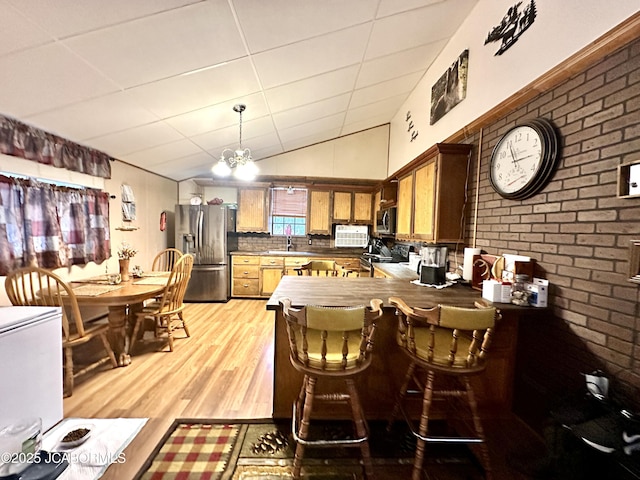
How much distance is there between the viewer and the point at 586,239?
1.43m

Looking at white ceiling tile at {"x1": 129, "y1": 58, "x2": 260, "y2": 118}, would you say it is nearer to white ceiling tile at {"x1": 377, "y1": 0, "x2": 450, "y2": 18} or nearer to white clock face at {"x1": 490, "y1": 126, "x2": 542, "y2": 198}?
white ceiling tile at {"x1": 377, "y1": 0, "x2": 450, "y2": 18}

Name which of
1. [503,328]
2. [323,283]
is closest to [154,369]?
[323,283]

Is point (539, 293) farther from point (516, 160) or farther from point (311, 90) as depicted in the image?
point (311, 90)

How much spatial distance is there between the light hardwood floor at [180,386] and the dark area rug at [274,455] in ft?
0.34

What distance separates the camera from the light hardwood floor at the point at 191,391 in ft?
5.41

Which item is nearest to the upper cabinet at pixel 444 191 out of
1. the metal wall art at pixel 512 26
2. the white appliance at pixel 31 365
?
the metal wall art at pixel 512 26

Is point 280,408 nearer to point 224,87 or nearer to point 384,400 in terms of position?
point 384,400

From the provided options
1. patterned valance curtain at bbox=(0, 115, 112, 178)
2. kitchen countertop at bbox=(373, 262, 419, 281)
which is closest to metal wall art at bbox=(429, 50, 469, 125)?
kitchen countertop at bbox=(373, 262, 419, 281)

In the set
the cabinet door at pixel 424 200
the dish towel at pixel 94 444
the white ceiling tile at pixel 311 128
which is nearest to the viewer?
the dish towel at pixel 94 444

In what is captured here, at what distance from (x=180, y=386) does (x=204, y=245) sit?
9.21ft

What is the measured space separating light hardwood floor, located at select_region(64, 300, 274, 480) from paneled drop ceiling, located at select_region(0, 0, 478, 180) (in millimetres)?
2291

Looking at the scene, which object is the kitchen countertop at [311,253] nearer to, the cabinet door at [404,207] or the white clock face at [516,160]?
the cabinet door at [404,207]

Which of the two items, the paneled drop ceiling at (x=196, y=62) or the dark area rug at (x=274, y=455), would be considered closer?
the dark area rug at (x=274, y=455)

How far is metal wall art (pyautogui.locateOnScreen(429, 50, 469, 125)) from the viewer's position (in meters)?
2.54
